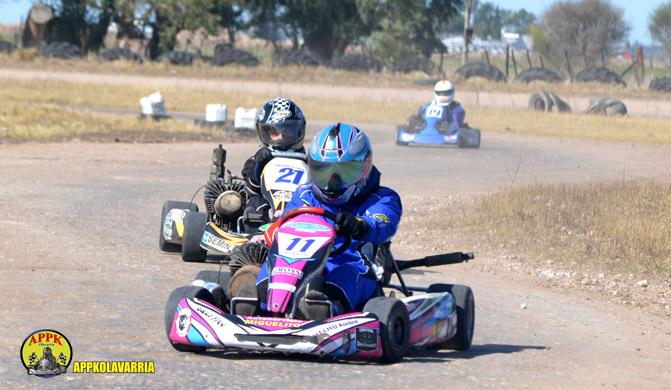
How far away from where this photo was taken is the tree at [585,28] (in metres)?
63.0

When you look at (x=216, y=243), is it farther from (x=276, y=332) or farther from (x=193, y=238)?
(x=276, y=332)

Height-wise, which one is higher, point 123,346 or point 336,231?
point 336,231

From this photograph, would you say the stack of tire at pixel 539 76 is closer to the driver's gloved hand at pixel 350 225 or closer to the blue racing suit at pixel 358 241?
the blue racing suit at pixel 358 241

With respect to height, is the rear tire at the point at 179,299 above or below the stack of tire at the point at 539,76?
below

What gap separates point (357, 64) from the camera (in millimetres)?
49250

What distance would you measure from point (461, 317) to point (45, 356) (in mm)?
2430

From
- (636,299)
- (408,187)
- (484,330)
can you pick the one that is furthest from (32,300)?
(408,187)

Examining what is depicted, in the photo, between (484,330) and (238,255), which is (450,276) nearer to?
(484,330)

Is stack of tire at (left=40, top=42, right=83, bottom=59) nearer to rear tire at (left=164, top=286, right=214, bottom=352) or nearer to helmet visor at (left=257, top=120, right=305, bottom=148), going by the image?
helmet visor at (left=257, top=120, right=305, bottom=148)

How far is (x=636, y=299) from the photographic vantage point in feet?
32.4

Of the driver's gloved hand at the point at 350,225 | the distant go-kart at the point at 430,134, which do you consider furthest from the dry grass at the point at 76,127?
the driver's gloved hand at the point at 350,225

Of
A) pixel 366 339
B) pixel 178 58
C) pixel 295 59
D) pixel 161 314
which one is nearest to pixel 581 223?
pixel 161 314

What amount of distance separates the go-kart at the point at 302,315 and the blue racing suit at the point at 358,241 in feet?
0.27

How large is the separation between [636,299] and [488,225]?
3316 millimetres
